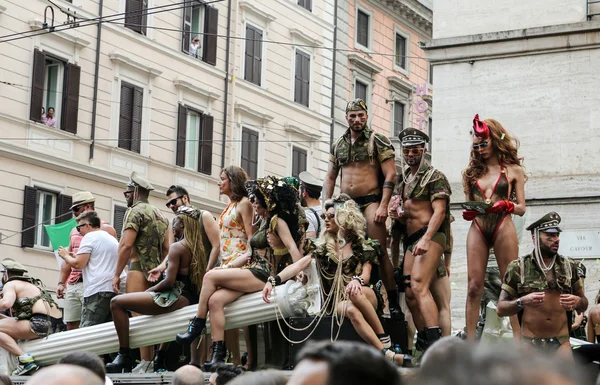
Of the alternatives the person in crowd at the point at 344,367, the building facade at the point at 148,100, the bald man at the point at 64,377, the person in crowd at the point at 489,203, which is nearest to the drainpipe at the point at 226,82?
the building facade at the point at 148,100

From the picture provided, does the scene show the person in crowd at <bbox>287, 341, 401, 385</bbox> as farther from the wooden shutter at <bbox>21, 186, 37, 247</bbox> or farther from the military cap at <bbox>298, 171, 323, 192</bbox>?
the wooden shutter at <bbox>21, 186, 37, 247</bbox>

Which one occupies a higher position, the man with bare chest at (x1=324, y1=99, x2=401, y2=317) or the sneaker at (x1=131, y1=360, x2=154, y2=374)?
the man with bare chest at (x1=324, y1=99, x2=401, y2=317)

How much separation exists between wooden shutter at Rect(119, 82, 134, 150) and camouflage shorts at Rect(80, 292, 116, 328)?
18037 millimetres

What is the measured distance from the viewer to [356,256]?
984 centimetres

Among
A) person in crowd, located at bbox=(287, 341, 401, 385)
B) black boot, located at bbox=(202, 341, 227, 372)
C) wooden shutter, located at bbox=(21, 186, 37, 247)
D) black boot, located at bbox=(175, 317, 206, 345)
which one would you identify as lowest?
black boot, located at bbox=(202, 341, 227, 372)

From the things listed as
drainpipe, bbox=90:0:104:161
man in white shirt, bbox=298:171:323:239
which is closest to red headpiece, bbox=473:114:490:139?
man in white shirt, bbox=298:171:323:239

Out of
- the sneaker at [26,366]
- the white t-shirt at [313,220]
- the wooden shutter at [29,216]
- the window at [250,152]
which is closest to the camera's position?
the sneaker at [26,366]

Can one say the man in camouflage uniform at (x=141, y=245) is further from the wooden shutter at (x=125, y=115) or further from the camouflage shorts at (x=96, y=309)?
the wooden shutter at (x=125, y=115)

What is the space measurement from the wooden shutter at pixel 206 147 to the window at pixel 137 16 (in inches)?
142

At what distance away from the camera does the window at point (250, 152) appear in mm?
34594

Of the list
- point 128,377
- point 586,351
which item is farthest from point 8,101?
point 586,351

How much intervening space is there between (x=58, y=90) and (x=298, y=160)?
1108cm

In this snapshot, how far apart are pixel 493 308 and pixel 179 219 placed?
336 cm

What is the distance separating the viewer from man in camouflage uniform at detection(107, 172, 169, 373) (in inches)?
459
